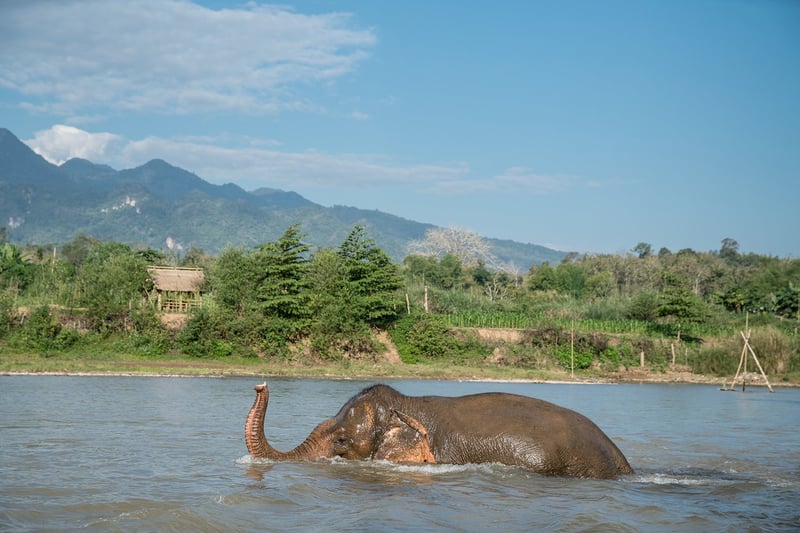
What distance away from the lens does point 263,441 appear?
31.3 feet

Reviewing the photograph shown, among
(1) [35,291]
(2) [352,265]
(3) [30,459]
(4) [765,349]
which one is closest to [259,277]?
(2) [352,265]

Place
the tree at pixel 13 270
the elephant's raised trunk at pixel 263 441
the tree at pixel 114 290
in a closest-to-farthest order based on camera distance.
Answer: the elephant's raised trunk at pixel 263 441 < the tree at pixel 114 290 < the tree at pixel 13 270

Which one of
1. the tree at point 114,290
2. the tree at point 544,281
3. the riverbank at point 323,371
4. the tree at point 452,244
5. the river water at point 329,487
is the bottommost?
the riverbank at point 323,371

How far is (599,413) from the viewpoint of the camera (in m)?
23.7

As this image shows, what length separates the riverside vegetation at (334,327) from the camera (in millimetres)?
42406

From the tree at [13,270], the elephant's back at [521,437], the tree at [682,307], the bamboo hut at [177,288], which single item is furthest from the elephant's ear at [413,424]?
the tree at [682,307]

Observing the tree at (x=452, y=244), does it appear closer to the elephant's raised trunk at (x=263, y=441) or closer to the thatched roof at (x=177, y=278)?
the thatched roof at (x=177, y=278)

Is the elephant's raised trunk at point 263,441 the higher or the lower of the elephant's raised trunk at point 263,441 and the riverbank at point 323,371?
the higher

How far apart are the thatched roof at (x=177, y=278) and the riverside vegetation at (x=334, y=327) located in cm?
74

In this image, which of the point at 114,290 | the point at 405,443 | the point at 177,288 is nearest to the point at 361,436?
the point at 405,443

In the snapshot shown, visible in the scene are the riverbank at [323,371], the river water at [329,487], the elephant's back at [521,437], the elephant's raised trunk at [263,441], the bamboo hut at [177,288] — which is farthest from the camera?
the bamboo hut at [177,288]

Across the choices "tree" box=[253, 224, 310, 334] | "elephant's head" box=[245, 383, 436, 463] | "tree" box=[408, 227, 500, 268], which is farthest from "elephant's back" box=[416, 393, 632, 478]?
"tree" box=[408, 227, 500, 268]

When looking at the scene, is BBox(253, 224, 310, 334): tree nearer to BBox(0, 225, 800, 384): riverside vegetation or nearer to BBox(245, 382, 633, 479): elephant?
BBox(0, 225, 800, 384): riverside vegetation

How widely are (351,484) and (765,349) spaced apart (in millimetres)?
47791
